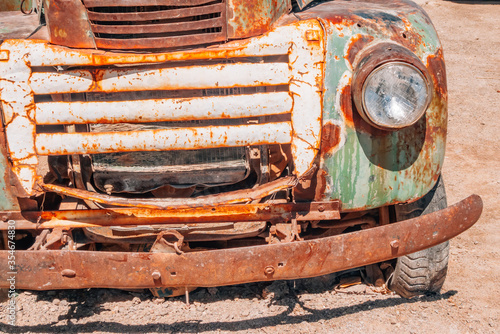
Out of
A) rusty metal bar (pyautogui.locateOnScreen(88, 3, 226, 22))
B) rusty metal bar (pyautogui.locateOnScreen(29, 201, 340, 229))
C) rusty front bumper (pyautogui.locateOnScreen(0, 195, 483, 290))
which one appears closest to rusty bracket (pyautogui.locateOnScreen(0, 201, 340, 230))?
rusty metal bar (pyautogui.locateOnScreen(29, 201, 340, 229))

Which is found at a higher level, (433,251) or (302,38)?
(302,38)

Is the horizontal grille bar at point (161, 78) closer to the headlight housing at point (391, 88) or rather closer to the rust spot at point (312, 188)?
the headlight housing at point (391, 88)

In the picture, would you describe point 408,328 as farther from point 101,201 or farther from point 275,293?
point 101,201

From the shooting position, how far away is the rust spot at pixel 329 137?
2.26 meters

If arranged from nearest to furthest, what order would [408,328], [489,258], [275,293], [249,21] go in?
[249,21], [408,328], [275,293], [489,258]

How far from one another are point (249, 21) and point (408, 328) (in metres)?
1.59

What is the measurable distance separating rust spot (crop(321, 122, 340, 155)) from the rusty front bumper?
36 cm

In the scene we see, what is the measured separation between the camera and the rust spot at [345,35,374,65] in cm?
225

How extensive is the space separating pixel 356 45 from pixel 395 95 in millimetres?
273

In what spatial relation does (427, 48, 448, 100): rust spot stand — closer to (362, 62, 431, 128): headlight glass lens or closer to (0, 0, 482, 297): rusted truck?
(0, 0, 482, 297): rusted truck

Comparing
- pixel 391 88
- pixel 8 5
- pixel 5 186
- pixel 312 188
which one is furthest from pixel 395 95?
pixel 8 5

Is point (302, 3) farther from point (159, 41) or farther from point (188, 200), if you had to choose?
point (188, 200)

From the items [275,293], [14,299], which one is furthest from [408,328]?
[14,299]

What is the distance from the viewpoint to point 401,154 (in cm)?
236
